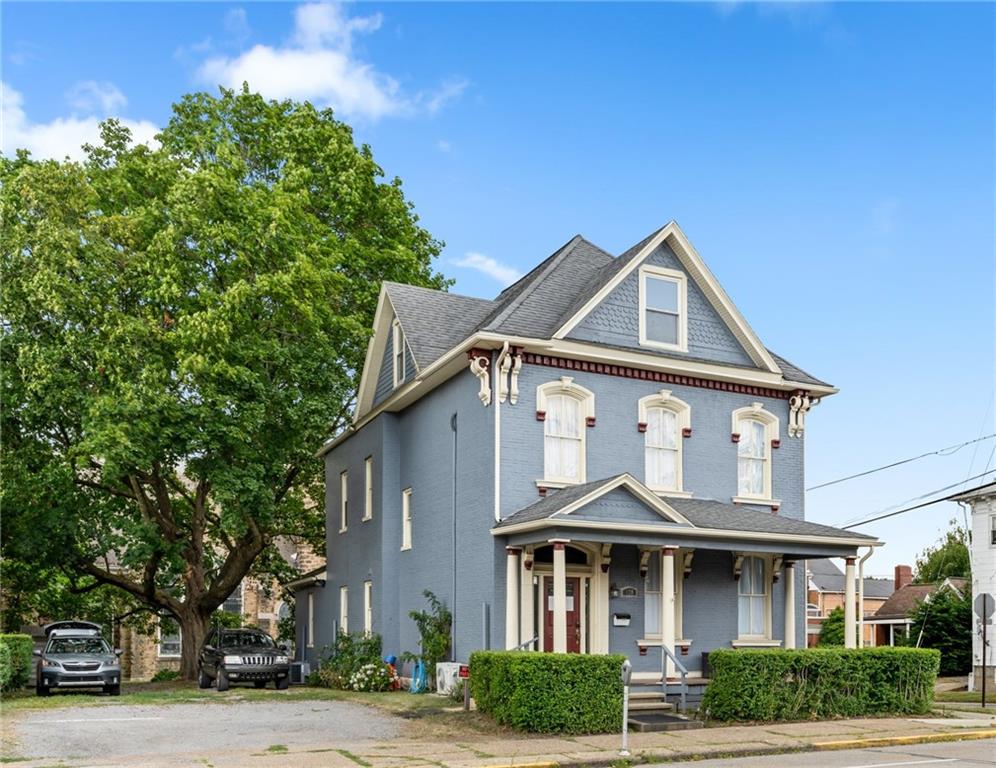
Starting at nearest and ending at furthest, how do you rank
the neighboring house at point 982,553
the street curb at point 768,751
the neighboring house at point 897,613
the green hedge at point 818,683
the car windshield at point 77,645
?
1. the street curb at point 768,751
2. the green hedge at point 818,683
3. the car windshield at point 77,645
4. the neighboring house at point 982,553
5. the neighboring house at point 897,613

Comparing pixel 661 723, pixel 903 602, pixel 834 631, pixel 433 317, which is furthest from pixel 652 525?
pixel 903 602

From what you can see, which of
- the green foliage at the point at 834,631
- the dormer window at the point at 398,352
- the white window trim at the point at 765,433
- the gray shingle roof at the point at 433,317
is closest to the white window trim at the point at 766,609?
the white window trim at the point at 765,433

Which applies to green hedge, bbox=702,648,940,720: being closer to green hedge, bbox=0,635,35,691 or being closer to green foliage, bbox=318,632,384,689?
green foliage, bbox=318,632,384,689

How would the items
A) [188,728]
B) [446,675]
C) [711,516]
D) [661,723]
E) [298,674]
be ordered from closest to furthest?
1. [188,728]
2. [661,723]
3. [711,516]
4. [446,675]
5. [298,674]

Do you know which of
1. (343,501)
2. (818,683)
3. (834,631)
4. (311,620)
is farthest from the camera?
(834,631)

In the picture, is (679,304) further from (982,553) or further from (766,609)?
(982,553)

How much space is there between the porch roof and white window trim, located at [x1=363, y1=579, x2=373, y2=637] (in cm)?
771

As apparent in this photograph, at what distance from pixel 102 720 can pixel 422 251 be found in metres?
20.9

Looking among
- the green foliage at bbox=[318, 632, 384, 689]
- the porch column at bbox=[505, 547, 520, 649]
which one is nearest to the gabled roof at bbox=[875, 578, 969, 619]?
the green foliage at bbox=[318, 632, 384, 689]

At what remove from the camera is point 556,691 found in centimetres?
1764

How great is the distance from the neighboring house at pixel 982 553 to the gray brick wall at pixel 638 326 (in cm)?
1664

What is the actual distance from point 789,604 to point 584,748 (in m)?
10.2

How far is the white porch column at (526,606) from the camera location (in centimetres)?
2231

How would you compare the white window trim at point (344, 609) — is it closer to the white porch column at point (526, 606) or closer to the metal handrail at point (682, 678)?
the white porch column at point (526, 606)
